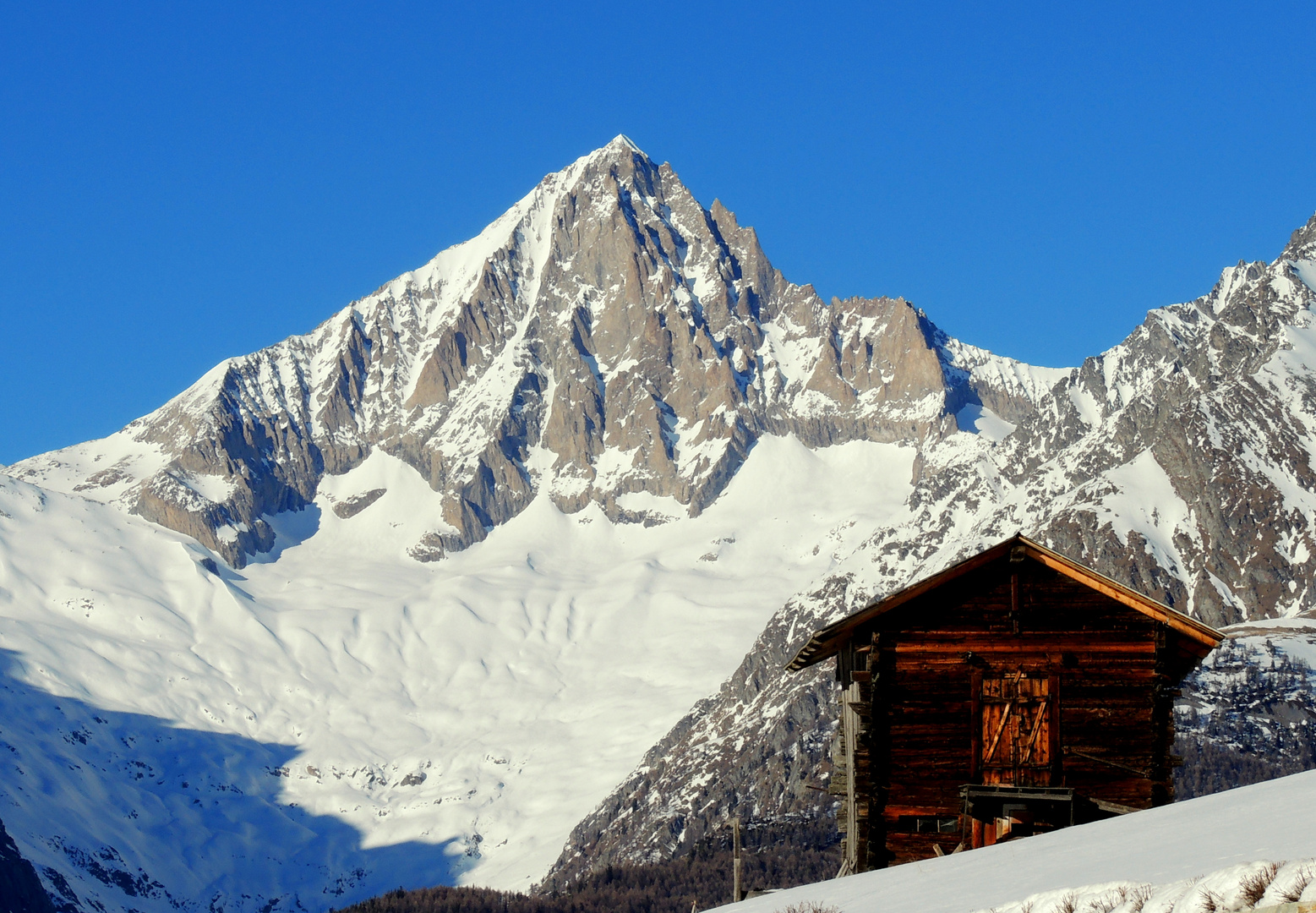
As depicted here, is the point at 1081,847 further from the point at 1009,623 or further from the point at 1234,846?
the point at 1009,623

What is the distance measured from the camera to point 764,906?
80.8 ft

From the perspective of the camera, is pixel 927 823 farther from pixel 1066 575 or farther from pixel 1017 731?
pixel 1066 575

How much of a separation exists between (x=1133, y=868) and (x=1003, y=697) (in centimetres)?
1345

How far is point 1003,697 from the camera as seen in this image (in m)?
31.9

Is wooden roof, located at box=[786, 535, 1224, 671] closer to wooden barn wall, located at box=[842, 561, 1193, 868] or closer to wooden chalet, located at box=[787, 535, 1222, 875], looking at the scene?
wooden chalet, located at box=[787, 535, 1222, 875]

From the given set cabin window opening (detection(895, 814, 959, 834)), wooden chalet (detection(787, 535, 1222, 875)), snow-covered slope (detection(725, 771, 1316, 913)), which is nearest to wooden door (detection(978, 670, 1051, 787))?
wooden chalet (detection(787, 535, 1222, 875))

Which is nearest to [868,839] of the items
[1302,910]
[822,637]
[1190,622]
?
[822,637]

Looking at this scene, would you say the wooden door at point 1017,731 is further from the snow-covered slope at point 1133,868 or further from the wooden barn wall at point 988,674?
the snow-covered slope at point 1133,868

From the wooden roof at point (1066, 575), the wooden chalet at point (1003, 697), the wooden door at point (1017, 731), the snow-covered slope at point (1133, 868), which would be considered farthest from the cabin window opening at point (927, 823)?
the snow-covered slope at point (1133, 868)

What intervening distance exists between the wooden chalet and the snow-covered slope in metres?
5.70

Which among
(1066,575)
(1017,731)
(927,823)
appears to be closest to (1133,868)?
(1017,731)

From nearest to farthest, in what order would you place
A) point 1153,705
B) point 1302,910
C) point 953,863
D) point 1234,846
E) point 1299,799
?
1. point 1302,910
2. point 1234,846
3. point 1299,799
4. point 953,863
5. point 1153,705

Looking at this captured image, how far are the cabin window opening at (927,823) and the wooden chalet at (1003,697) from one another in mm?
24

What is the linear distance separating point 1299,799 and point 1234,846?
2.99m
